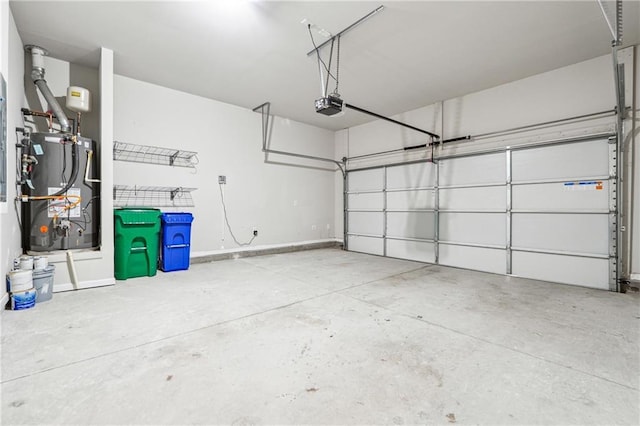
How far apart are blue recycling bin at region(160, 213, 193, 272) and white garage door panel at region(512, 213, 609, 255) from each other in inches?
212

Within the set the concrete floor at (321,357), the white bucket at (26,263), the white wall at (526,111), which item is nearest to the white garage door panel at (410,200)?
the white wall at (526,111)

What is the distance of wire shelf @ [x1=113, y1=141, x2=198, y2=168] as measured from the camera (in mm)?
4539

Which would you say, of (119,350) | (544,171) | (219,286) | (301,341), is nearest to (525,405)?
(301,341)

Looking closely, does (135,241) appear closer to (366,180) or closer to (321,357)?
(321,357)

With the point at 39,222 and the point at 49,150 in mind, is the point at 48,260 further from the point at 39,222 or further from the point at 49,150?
the point at 49,150

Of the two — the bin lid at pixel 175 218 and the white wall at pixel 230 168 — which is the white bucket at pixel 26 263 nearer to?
the bin lid at pixel 175 218

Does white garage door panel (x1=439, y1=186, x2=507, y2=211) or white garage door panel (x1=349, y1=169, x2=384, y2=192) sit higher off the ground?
white garage door panel (x1=349, y1=169, x2=384, y2=192)

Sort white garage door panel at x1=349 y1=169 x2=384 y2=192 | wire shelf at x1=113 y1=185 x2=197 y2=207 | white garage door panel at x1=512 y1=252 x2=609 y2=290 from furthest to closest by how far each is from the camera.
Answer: white garage door panel at x1=349 y1=169 x2=384 y2=192 → wire shelf at x1=113 y1=185 x2=197 y2=207 → white garage door panel at x1=512 y1=252 x2=609 y2=290

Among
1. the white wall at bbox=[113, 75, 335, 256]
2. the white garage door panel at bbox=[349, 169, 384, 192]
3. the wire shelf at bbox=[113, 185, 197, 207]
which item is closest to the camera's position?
the wire shelf at bbox=[113, 185, 197, 207]

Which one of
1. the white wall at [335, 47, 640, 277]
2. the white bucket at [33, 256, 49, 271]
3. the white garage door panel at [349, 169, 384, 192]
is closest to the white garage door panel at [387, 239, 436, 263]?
the white garage door panel at [349, 169, 384, 192]

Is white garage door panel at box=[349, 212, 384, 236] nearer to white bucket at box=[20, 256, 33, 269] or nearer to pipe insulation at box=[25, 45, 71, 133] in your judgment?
pipe insulation at box=[25, 45, 71, 133]

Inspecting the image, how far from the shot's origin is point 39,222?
342 cm

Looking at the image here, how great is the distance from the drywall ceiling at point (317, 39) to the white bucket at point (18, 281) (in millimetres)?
2817

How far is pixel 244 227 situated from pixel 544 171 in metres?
5.40
